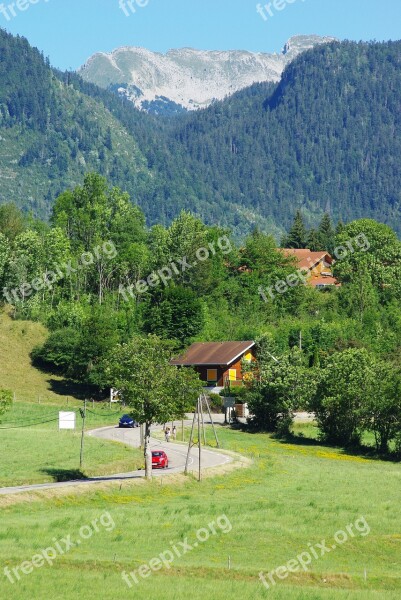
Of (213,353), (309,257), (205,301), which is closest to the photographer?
(213,353)

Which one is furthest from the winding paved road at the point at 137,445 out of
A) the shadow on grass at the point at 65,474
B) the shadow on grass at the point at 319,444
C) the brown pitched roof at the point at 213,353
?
the brown pitched roof at the point at 213,353

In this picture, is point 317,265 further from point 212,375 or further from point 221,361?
point 221,361

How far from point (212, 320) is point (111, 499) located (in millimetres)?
70976

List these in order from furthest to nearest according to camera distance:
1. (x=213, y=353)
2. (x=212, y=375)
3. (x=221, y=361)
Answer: (x=213, y=353)
(x=212, y=375)
(x=221, y=361)

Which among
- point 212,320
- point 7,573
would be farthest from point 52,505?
point 212,320

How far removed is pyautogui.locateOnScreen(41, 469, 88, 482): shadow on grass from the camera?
55500 millimetres

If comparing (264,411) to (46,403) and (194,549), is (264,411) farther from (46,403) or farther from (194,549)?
(194,549)

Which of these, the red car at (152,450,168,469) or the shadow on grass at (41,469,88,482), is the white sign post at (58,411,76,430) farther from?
the shadow on grass at (41,469,88,482)

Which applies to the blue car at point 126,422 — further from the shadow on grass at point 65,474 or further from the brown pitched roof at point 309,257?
the brown pitched roof at point 309,257

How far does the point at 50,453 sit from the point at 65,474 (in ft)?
31.4

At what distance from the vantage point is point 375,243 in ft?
495

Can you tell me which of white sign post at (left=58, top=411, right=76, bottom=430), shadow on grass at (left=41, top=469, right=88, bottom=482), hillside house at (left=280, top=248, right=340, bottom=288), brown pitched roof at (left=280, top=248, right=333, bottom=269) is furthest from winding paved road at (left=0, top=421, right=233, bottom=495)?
brown pitched roof at (left=280, top=248, right=333, bottom=269)

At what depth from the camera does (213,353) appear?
102188 mm

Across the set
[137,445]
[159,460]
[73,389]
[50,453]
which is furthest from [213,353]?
[159,460]
